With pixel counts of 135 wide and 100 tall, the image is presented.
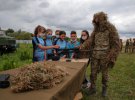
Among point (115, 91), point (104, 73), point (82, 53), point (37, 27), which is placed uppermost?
point (37, 27)

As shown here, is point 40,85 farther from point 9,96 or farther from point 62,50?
point 62,50

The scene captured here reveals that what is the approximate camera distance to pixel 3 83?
365cm

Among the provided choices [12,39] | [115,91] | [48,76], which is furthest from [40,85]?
[12,39]

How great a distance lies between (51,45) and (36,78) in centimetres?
433

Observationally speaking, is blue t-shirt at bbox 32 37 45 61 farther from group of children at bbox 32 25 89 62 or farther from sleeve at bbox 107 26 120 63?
sleeve at bbox 107 26 120 63

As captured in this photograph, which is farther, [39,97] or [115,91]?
[115,91]

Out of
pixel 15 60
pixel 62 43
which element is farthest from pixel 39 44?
pixel 15 60

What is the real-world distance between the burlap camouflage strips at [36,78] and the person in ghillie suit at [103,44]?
11.2ft

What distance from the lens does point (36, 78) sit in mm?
3660

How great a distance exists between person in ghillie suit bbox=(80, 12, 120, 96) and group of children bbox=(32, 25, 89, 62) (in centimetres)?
47

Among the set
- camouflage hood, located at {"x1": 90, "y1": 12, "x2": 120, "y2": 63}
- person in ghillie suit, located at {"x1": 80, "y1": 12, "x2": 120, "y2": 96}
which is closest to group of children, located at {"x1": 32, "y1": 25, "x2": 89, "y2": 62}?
person in ghillie suit, located at {"x1": 80, "y1": 12, "x2": 120, "y2": 96}

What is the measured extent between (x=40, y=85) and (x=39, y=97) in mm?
399

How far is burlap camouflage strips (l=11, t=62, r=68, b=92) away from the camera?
11.7 ft

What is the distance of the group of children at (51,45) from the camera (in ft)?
24.3
